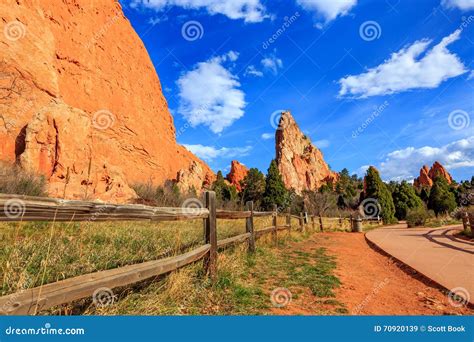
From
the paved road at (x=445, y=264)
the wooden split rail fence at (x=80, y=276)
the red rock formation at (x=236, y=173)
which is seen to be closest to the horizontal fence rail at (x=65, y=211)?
the wooden split rail fence at (x=80, y=276)

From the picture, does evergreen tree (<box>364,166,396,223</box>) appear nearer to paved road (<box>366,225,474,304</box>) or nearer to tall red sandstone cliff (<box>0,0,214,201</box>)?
tall red sandstone cliff (<box>0,0,214,201</box>)

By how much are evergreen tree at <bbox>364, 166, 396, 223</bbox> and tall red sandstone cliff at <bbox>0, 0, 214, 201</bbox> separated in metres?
25.8

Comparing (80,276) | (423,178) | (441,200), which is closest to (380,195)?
(441,200)

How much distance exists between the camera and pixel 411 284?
556 cm

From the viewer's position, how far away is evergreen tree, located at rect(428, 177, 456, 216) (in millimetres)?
37906

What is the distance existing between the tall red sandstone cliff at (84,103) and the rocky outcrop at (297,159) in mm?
43477

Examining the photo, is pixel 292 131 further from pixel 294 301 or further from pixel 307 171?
pixel 294 301

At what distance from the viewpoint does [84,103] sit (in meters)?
36.9

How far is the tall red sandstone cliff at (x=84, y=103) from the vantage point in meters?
23.1

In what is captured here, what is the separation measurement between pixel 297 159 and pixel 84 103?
73.6 metres

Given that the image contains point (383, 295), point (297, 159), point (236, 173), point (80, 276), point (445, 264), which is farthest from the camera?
point (297, 159)

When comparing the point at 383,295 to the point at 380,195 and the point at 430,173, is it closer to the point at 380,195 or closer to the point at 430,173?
the point at 380,195

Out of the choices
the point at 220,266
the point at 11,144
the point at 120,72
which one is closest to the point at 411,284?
the point at 220,266

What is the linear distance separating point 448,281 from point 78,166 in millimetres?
25235
